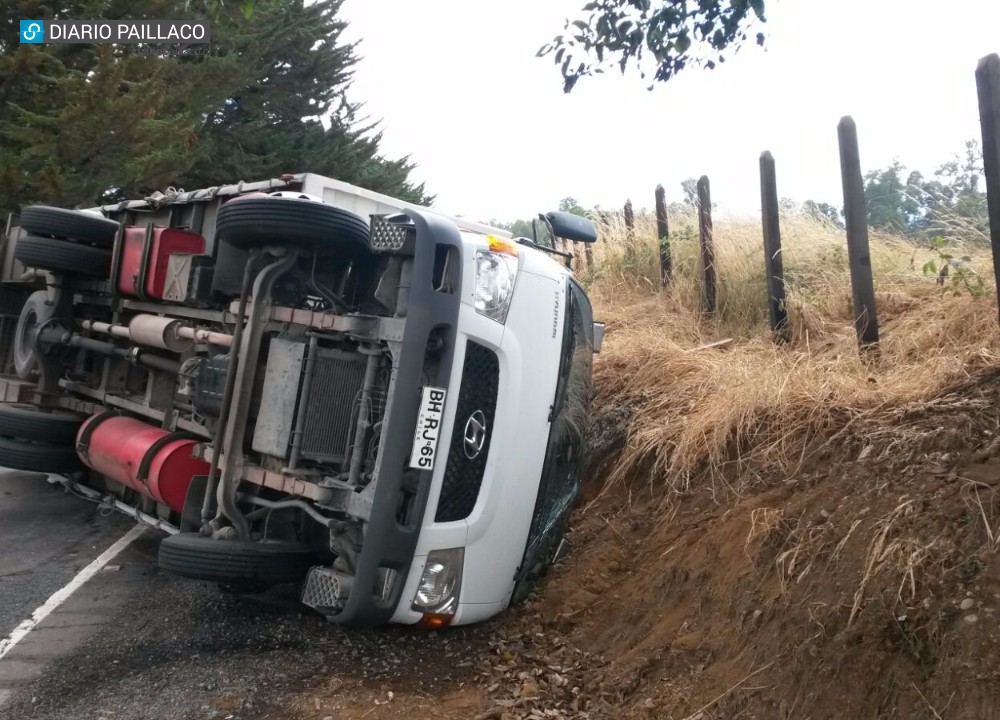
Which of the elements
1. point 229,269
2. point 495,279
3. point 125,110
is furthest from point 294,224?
point 125,110

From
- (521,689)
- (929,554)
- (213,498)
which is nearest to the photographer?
(929,554)

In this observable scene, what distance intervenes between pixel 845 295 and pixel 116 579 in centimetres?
559

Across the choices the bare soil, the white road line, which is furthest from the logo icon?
the bare soil

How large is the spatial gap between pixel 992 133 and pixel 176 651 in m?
4.78

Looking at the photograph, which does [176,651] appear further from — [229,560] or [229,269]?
[229,269]

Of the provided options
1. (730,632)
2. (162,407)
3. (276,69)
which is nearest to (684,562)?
(730,632)

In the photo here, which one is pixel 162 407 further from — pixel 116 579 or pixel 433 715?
pixel 433 715

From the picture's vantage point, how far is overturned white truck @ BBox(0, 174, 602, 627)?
399 centimetres

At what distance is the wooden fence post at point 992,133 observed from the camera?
14.7 feet

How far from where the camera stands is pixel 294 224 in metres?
4.09

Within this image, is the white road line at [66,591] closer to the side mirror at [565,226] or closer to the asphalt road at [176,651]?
the asphalt road at [176,651]

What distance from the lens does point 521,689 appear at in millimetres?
4051

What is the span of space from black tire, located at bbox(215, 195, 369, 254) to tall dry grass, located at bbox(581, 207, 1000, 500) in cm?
240

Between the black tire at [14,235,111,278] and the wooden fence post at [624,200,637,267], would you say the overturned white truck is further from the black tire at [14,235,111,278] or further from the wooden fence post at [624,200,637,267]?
the wooden fence post at [624,200,637,267]
